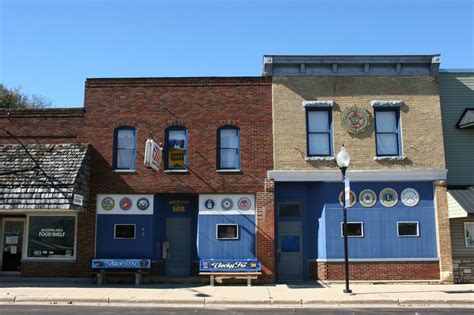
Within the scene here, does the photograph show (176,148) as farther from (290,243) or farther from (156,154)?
(290,243)

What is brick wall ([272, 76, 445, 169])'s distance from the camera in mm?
17406

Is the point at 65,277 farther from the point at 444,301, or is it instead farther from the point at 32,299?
the point at 444,301

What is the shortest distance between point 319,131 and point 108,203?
8387 mm

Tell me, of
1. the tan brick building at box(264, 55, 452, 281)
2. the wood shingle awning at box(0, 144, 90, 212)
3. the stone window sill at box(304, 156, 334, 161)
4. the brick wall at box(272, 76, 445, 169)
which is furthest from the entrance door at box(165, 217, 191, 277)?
the stone window sill at box(304, 156, 334, 161)

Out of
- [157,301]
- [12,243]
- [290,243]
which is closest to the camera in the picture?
[157,301]

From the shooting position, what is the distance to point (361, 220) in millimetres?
17266

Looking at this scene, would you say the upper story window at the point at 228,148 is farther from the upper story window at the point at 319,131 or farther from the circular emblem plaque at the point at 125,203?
the circular emblem plaque at the point at 125,203

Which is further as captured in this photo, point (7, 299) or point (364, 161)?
point (364, 161)

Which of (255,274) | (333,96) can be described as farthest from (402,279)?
(333,96)

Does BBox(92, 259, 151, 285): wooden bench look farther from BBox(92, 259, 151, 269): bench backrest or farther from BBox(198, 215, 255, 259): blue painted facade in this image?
BBox(198, 215, 255, 259): blue painted facade

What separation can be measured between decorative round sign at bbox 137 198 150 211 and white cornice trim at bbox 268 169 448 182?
4663mm

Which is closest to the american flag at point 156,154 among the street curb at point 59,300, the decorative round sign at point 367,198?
the street curb at point 59,300

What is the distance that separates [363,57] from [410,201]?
5681mm

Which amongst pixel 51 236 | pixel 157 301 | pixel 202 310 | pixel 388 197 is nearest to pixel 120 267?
pixel 51 236
